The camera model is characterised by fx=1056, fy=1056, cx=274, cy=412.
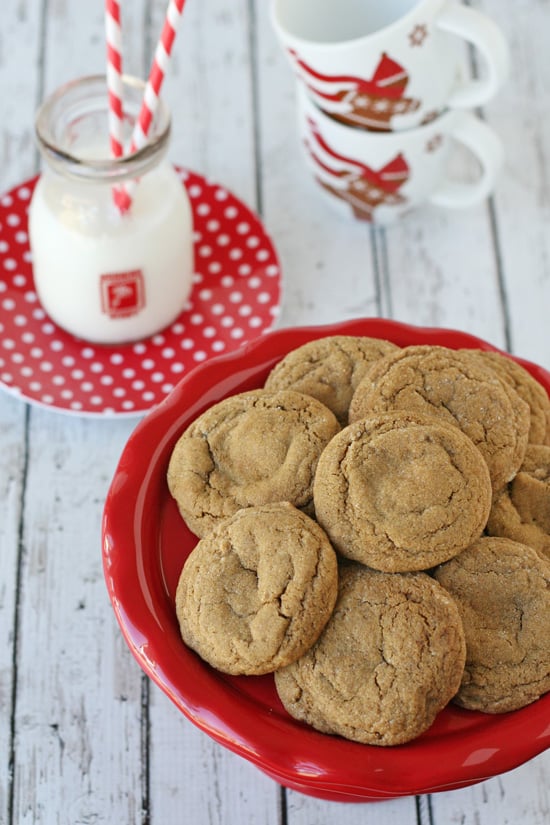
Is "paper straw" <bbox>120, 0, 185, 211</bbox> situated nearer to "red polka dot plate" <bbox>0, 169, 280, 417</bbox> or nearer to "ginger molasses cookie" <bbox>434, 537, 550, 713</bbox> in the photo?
"red polka dot plate" <bbox>0, 169, 280, 417</bbox>

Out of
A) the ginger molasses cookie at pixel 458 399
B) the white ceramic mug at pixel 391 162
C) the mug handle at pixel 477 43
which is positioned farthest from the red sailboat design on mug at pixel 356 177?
the ginger molasses cookie at pixel 458 399

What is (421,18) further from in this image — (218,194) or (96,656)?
A: (96,656)

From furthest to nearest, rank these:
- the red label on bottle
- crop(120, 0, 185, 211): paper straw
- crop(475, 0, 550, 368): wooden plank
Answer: crop(475, 0, 550, 368): wooden plank
the red label on bottle
crop(120, 0, 185, 211): paper straw

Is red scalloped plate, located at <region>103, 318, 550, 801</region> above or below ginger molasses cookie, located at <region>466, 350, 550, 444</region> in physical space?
below

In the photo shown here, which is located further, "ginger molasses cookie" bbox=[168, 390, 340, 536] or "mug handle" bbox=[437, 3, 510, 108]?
"mug handle" bbox=[437, 3, 510, 108]

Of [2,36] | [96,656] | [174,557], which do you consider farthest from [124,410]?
[2,36]

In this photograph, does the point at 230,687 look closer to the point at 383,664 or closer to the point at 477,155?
the point at 383,664

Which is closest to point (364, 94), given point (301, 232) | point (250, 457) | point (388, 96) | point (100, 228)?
point (388, 96)

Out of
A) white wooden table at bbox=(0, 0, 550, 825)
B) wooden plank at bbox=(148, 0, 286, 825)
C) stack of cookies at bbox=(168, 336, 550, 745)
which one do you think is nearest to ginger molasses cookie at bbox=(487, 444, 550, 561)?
stack of cookies at bbox=(168, 336, 550, 745)
